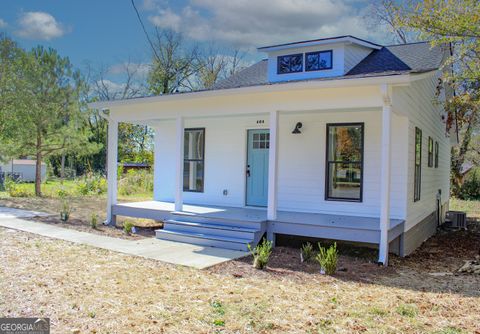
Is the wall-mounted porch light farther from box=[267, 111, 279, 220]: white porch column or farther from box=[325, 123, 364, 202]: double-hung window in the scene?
box=[267, 111, 279, 220]: white porch column

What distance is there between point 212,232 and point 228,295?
3320mm

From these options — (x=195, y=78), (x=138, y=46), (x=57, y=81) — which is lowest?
(x=57, y=81)

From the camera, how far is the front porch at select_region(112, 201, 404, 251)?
7.46m

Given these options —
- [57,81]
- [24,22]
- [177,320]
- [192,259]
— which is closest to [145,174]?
[57,81]

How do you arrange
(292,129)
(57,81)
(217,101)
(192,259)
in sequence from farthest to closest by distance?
(57,81) < (292,129) < (217,101) < (192,259)

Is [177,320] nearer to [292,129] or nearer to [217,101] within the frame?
[217,101]

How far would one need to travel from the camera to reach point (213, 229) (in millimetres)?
8414

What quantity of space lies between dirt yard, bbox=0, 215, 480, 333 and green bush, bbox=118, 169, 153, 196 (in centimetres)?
1123

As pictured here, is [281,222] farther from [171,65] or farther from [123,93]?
[123,93]

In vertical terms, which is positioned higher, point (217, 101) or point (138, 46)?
point (138, 46)

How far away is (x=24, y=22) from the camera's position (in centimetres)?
2228

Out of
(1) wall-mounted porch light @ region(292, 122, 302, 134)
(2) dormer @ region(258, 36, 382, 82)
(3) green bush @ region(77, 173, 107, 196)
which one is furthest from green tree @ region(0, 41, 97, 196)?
(1) wall-mounted porch light @ region(292, 122, 302, 134)

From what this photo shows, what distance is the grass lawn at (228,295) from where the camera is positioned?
4215 mm

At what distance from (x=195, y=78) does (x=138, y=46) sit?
7379mm
